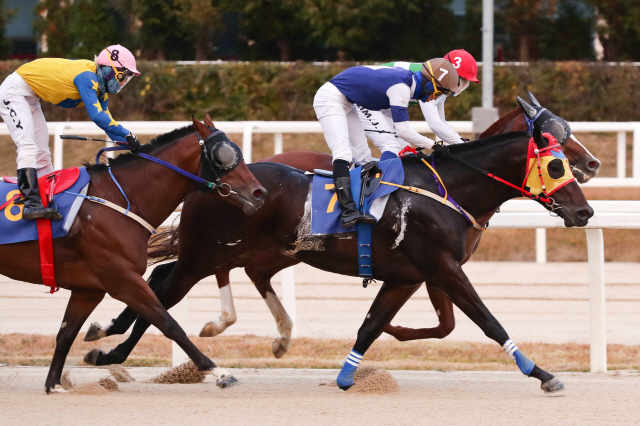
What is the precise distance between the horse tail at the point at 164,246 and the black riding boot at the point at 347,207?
128cm

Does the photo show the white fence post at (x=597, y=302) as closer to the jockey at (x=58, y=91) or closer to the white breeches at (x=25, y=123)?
the jockey at (x=58, y=91)

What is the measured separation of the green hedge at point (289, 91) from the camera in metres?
15.6

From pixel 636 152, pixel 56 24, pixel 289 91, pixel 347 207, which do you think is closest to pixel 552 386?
pixel 347 207

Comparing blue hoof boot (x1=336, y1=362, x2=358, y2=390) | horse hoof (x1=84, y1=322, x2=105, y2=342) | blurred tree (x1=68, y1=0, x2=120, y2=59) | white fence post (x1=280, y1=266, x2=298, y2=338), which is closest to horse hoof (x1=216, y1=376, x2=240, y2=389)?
blue hoof boot (x1=336, y1=362, x2=358, y2=390)

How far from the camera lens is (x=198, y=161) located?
4.54 metres

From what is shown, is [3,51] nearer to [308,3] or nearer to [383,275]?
[308,3]

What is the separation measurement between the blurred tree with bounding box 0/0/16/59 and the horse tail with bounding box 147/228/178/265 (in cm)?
1640

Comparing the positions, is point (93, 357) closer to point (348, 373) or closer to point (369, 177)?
point (348, 373)

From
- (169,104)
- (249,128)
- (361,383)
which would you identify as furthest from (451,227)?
(169,104)

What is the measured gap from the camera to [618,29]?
18.0 metres

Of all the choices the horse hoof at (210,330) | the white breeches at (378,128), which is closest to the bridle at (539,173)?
the white breeches at (378,128)

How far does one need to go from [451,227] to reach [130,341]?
6.00ft

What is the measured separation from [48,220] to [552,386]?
261 centimetres

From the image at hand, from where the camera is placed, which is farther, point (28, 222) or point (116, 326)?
point (116, 326)
